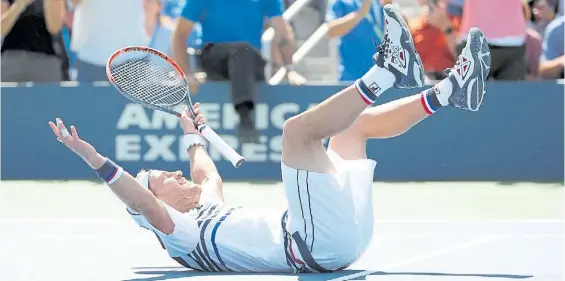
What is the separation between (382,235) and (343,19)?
11.8 ft

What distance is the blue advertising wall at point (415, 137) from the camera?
35.7 ft

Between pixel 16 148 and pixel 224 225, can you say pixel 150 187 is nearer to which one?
pixel 224 225

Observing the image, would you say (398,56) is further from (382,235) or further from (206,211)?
(382,235)

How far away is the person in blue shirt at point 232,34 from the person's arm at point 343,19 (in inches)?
18.7

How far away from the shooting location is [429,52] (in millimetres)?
11211

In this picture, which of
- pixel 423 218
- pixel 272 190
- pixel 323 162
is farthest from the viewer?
pixel 272 190

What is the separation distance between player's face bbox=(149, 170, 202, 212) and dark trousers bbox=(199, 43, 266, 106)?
4.19m

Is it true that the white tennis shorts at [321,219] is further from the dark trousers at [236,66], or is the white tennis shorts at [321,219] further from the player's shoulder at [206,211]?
the dark trousers at [236,66]

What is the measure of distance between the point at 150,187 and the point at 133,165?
16.0 ft

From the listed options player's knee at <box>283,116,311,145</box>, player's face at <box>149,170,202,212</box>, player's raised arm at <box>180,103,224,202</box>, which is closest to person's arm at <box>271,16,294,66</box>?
player's raised arm at <box>180,103,224,202</box>

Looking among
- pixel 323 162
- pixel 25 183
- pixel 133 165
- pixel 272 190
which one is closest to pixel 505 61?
pixel 272 190

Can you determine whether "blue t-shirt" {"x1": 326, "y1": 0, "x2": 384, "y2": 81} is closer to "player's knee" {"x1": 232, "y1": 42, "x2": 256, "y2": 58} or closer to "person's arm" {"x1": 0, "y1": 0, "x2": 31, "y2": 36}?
"player's knee" {"x1": 232, "y1": 42, "x2": 256, "y2": 58}

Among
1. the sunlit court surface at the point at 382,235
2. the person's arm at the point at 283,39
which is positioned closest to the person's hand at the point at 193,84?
the person's arm at the point at 283,39

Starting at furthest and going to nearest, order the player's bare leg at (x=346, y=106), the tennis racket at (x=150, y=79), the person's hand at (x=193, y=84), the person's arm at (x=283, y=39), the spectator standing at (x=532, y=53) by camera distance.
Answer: the spectator standing at (x=532, y=53) < the person's hand at (x=193, y=84) < the person's arm at (x=283, y=39) < the tennis racket at (x=150, y=79) < the player's bare leg at (x=346, y=106)
